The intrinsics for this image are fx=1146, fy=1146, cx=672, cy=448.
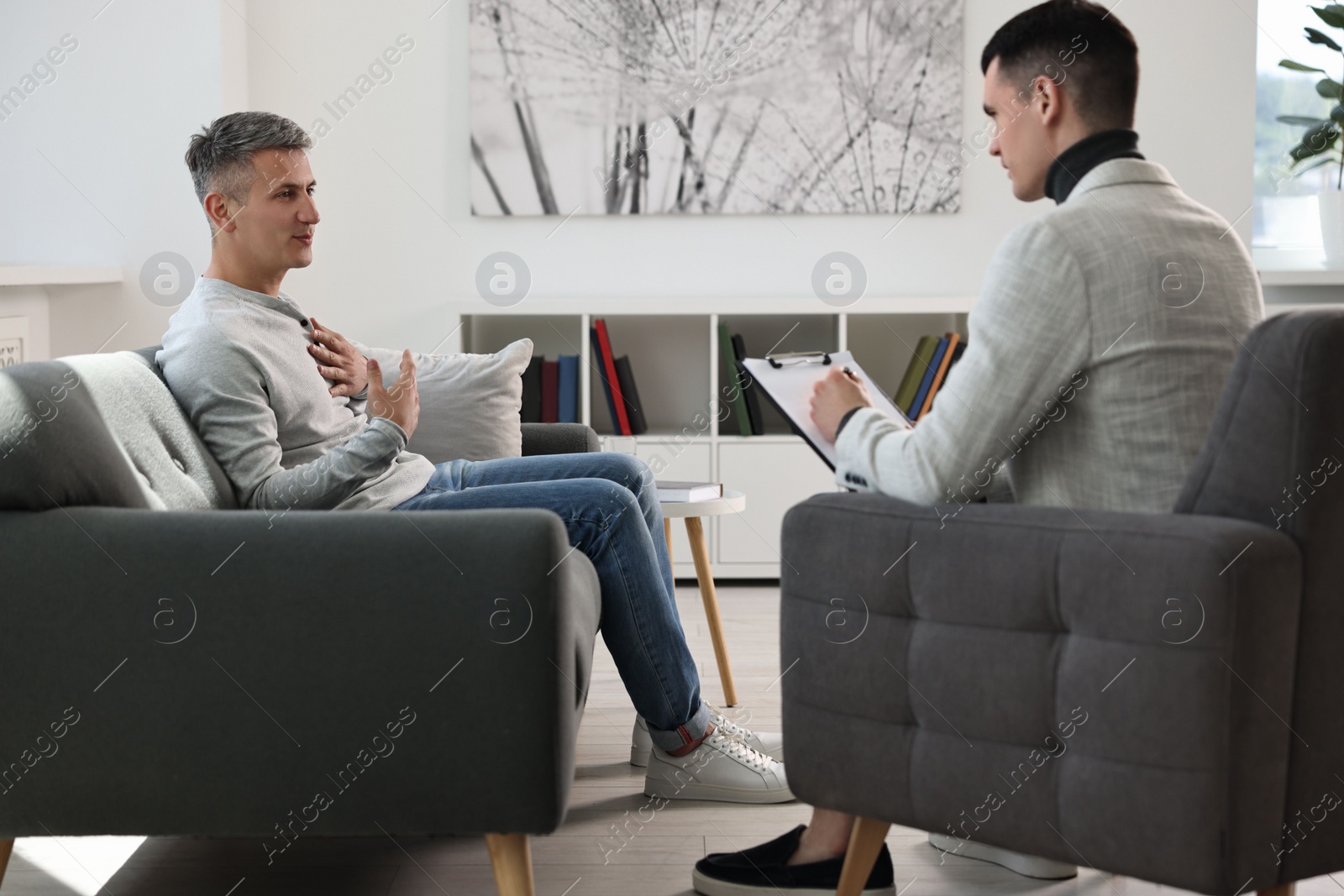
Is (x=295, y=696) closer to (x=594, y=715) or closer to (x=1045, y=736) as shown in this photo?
(x=1045, y=736)

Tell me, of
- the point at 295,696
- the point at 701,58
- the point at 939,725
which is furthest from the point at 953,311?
the point at 295,696

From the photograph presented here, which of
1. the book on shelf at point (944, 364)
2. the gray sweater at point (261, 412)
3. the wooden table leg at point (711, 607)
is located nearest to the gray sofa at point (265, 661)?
the gray sweater at point (261, 412)

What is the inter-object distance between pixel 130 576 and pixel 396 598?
0.30m

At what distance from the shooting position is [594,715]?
2.50 m

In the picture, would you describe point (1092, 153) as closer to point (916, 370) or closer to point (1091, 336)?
point (1091, 336)

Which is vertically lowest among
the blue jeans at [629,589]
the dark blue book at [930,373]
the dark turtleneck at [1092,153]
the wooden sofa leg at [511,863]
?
the wooden sofa leg at [511,863]

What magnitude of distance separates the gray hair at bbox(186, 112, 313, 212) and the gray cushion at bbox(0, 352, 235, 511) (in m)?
0.39

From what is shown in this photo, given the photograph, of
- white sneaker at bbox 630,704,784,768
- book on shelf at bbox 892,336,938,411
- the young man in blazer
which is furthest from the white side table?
book on shelf at bbox 892,336,938,411

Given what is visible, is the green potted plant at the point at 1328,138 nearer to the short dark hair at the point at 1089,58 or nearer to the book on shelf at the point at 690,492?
the book on shelf at the point at 690,492

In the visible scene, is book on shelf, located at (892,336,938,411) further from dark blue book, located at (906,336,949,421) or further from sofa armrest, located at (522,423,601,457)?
sofa armrest, located at (522,423,601,457)

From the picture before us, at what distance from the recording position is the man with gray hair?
66.2 inches

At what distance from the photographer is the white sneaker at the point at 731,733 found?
6.66 ft

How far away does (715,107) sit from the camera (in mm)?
4059

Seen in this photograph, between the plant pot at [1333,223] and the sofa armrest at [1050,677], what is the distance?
3.33m
